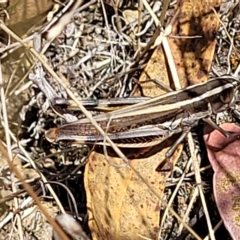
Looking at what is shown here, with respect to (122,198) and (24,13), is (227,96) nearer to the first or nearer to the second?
(122,198)

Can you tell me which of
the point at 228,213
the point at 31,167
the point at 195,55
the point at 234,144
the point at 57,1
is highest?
the point at 57,1

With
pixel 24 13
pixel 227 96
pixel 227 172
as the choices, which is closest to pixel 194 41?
pixel 227 96

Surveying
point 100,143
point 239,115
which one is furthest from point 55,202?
point 239,115

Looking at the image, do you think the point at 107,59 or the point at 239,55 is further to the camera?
the point at 107,59

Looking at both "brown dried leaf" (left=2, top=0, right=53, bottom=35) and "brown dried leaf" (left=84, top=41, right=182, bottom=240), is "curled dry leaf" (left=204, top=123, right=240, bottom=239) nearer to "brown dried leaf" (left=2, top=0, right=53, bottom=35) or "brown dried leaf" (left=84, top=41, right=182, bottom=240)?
"brown dried leaf" (left=84, top=41, right=182, bottom=240)

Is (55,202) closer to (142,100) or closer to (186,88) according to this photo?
(142,100)

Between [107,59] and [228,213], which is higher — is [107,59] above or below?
above
